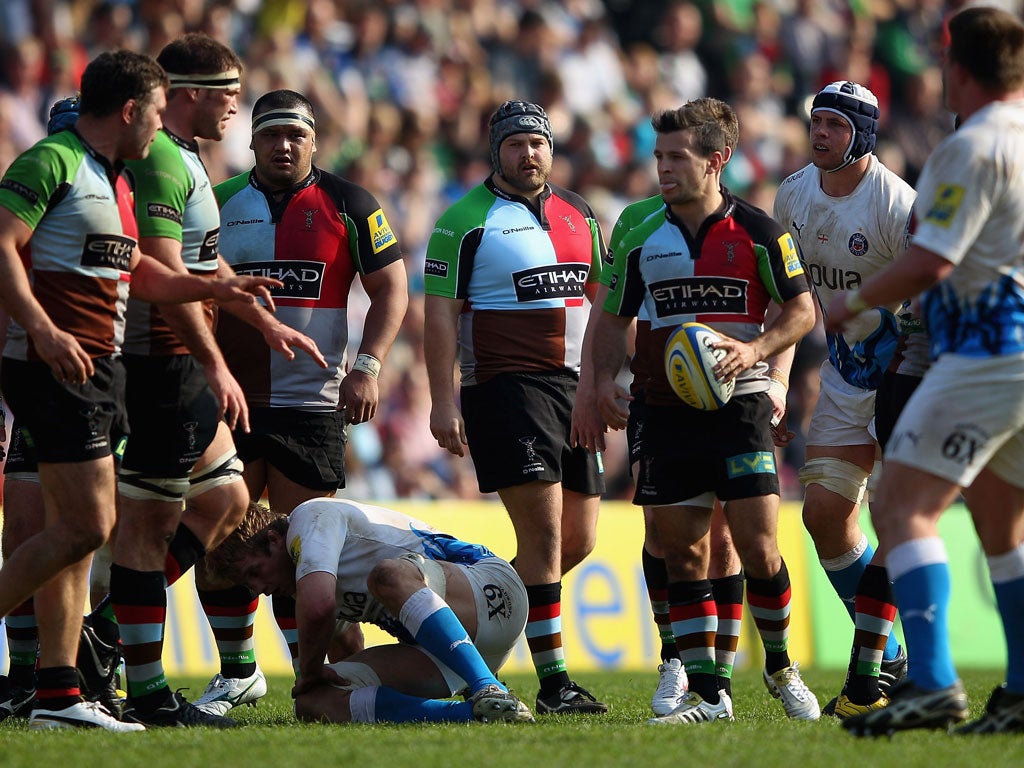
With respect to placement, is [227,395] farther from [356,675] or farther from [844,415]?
[844,415]

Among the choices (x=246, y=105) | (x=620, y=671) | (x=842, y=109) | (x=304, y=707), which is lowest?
(x=620, y=671)

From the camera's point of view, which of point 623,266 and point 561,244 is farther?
point 561,244

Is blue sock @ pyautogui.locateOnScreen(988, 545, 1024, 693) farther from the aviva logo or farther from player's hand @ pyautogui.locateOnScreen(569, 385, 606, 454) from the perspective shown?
player's hand @ pyautogui.locateOnScreen(569, 385, 606, 454)

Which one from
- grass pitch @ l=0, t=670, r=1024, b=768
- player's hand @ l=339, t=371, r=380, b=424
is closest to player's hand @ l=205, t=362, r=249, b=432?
player's hand @ l=339, t=371, r=380, b=424

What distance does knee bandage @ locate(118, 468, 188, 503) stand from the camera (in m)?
7.14

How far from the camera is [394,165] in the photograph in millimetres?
16422

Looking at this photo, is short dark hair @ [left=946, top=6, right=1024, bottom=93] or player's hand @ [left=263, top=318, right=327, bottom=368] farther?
player's hand @ [left=263, top=318, right=327, bottom=368]

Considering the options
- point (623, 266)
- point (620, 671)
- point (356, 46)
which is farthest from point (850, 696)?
point (356, 46)

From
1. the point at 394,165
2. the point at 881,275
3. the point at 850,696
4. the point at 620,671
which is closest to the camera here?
the point at 881,275

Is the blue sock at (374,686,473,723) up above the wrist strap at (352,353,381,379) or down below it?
below

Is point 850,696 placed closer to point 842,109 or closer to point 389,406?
point 842,109

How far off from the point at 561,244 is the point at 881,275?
3.00 meters

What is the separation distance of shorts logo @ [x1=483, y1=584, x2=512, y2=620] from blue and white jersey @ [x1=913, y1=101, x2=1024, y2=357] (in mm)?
2495

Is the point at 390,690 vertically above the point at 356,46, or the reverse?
the point at 356,46
